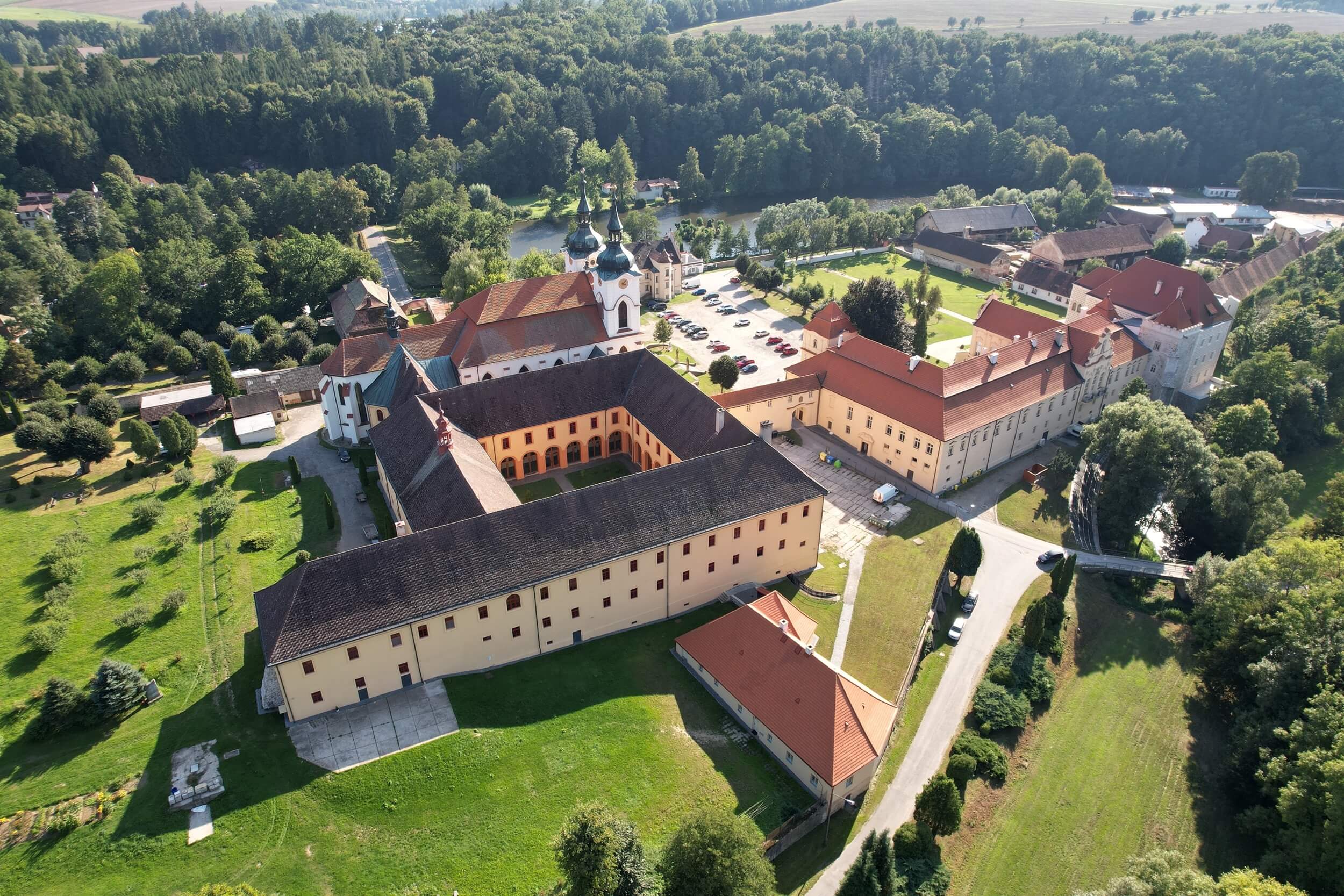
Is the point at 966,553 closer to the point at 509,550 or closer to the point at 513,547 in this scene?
the point at 513,547

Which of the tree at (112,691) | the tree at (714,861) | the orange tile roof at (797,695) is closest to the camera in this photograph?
the tree at (714,861)

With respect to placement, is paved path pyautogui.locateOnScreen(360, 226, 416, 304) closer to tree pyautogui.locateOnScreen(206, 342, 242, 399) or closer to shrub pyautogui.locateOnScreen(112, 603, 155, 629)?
tree pyautogui.locateOnScreen(206, 342, 242, 399)

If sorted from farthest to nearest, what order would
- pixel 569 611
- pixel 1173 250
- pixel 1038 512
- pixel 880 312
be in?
pixel 1173 250 → pixel 880 312 → pixel 1038 512 → pixel 569 611

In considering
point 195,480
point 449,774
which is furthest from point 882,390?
point 195,480

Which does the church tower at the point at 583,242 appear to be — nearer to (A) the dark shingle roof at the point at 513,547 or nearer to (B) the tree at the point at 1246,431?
(A) the dark shingle roof at the point at 513,547

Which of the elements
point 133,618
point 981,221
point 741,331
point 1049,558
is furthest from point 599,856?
point 981,221

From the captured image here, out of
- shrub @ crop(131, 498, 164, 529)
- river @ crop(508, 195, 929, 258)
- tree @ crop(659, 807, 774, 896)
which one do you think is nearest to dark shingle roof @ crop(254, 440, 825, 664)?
tree @ crop(659, 807, 774, 896)

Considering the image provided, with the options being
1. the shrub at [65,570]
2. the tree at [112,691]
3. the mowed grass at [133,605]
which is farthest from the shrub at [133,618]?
the shrub at [65,570]

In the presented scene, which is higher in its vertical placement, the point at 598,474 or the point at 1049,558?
the point at 598,474
